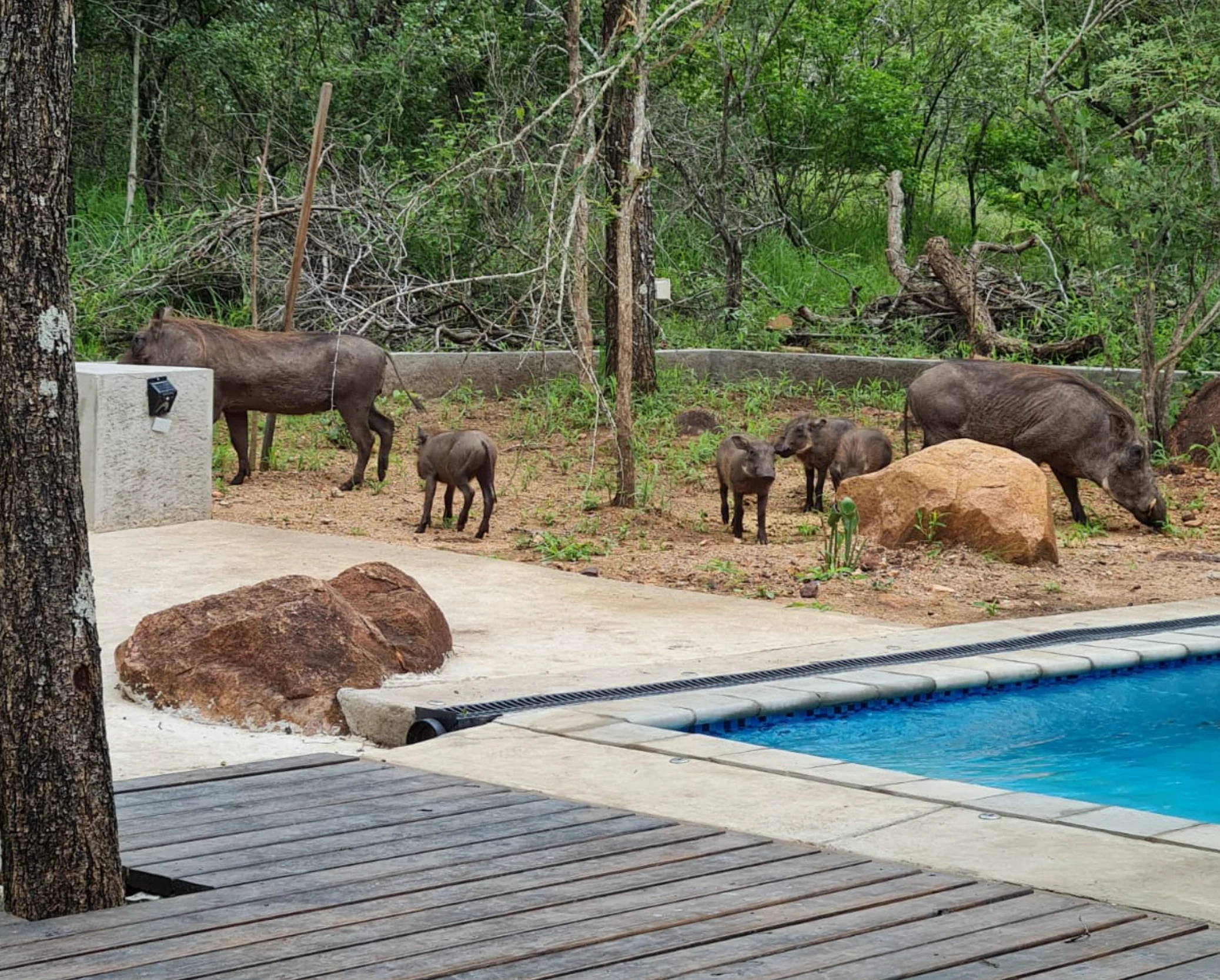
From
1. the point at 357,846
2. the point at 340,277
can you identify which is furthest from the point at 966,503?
the point at 340,277

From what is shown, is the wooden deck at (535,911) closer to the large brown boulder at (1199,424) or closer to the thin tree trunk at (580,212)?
the thin tree trunk at (580,212)

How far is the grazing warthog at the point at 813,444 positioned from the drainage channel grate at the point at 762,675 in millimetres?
3411

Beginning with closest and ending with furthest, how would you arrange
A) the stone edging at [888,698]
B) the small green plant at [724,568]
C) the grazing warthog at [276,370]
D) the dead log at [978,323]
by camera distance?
the stone edging at [888,698], the small green plant at [724,568], the grazing warthog at [276,370], the dead log at [978,323]

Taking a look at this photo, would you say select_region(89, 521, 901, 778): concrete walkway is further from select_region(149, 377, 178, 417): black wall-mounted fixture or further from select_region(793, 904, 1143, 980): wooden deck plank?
select_region(793, 904, 1143, 980): wooden deck plank

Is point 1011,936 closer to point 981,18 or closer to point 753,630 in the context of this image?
point 753,630

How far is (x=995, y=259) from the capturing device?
20234mm

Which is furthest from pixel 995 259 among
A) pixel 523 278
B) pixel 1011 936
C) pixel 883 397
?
pixel 1011 936

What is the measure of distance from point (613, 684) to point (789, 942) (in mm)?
2784

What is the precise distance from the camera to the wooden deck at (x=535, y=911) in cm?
324

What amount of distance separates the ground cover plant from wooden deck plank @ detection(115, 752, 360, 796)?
11.6 ft

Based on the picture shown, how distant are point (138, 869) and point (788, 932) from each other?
4.83 feet

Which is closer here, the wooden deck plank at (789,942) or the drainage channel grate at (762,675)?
the wooden deck plank at (789,942)

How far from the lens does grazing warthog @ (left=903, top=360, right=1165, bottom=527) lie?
36.9 ft

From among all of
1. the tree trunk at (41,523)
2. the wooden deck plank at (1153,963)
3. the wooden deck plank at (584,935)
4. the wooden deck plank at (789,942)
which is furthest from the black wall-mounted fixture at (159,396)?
the wooden deck plank at (1153,963)
